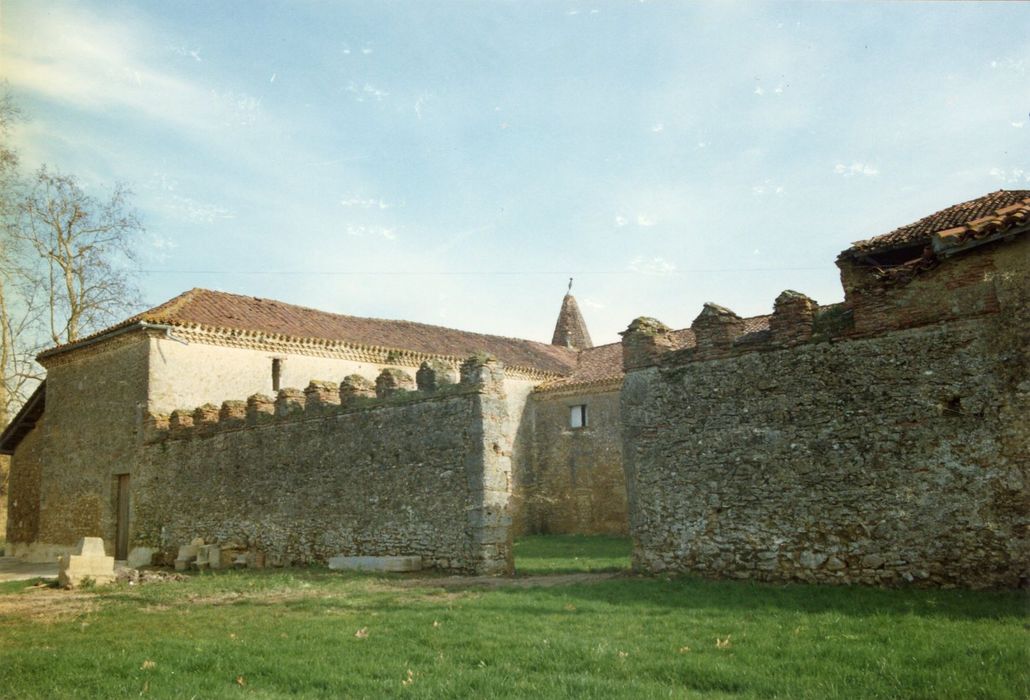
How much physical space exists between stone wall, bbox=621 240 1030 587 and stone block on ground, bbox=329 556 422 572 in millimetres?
3825

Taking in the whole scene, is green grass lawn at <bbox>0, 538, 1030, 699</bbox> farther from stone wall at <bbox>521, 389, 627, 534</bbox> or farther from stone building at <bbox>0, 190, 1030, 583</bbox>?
stone wall at <bbox>521, 389, 627, 534</bbox>

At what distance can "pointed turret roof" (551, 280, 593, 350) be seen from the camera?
120 feet

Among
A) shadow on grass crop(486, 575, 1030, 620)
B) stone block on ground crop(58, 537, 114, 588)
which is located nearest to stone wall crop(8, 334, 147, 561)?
stone block on ground crop(58, 537, 114, 588)

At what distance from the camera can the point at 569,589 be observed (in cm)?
988

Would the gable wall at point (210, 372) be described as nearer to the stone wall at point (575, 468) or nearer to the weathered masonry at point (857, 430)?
the stone wall at point (575, 468)

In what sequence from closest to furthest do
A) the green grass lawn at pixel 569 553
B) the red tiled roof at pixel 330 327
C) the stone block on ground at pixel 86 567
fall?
the stone block on ground at pixel 86 567 → the green grass lawn at pixel 569 553 → the red tiled roof at pixel 330 327

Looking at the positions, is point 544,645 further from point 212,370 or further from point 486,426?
point 212,370

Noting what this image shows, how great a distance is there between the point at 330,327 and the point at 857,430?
1770 cm

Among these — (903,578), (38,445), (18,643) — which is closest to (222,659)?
(18,643)

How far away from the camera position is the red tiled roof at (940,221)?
47.1 ft

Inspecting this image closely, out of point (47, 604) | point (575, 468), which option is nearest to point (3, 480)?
point (575, 468)

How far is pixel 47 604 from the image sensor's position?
10742 millimetres

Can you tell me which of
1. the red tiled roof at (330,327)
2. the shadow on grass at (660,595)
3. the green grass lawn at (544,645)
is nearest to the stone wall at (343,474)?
the shadow on grass at (660,595)

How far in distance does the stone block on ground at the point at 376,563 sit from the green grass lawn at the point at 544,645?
→ 2.29m
